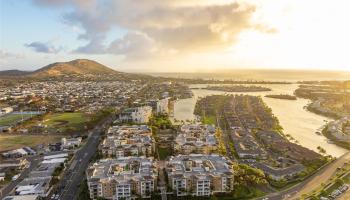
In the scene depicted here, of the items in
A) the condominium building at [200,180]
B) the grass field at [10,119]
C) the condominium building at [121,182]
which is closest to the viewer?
the condominium building at [121,182]

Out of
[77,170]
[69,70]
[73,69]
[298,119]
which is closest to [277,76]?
[73,69]

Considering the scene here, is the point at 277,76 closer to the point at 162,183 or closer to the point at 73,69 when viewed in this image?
the point at 73,69

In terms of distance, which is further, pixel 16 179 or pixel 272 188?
pixel 16 179

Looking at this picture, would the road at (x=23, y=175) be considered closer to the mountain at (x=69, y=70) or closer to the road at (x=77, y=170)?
the road at (x=77, y=170)

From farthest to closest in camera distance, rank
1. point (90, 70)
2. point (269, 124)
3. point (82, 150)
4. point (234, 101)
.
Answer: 1. point (90, 70)
2. point (234, 101)
3. point (269, 124)
4. point (82, 150)

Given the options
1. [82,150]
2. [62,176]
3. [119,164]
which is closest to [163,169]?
[119,164]

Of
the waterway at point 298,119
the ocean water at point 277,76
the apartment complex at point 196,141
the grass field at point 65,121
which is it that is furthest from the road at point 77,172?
the ocean water at point 277,76

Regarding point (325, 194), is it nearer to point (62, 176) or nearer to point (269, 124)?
point (62, 176)
